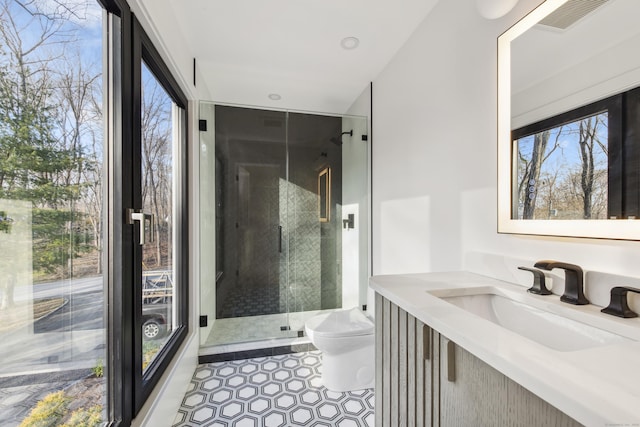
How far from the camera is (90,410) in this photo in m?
0.91

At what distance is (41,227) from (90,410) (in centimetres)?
67

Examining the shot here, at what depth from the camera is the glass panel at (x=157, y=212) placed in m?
1.34

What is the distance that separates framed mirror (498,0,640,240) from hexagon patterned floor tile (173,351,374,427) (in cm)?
134

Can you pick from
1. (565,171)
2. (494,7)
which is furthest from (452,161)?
(494,7)

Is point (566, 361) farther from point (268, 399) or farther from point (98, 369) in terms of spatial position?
point (268, 399)

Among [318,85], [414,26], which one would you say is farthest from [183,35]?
[414,26]

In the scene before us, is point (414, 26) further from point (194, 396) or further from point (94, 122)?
point (194, 396)

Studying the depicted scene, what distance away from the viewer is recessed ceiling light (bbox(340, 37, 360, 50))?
180 cm

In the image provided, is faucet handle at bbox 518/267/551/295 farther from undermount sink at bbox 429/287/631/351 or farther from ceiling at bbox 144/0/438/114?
ceiling at bbox 144/0/438/114

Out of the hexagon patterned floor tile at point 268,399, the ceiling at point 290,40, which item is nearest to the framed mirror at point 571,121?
the ceiling at point 290,40

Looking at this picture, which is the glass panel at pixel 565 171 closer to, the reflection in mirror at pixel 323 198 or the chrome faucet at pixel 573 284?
the chrome faucet at pixel 573 284

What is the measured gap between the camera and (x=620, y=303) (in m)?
0.69

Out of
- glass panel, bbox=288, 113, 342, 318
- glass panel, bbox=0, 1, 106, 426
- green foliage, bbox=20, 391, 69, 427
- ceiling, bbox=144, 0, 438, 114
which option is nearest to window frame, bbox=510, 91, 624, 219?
ceiling, bbox=144, 0, 438, 114

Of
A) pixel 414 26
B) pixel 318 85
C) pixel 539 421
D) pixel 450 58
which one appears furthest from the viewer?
pixel 318 85
